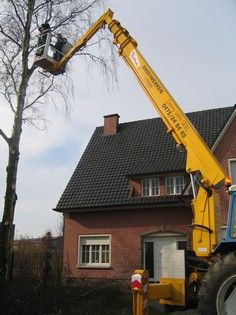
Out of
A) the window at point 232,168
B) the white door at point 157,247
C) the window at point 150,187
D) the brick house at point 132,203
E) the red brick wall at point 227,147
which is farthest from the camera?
the window at point 150,187

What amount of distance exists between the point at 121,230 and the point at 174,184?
3.46m

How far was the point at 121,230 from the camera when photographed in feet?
71.8

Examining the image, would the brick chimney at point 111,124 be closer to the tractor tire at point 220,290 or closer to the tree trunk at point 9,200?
the tree trunk at point 9,200

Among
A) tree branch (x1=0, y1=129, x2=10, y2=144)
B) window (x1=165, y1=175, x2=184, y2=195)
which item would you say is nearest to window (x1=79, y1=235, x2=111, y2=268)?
window (x1=165, y1=175, x2=184, y2=195)

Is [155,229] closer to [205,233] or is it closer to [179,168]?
[179,168]

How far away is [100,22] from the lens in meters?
12.6

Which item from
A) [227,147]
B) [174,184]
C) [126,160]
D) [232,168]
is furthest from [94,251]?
[227,147]

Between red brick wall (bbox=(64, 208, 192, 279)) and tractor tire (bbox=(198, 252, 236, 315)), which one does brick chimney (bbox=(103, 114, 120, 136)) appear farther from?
tractor tire (bbox=(198, 252, 236, 315))

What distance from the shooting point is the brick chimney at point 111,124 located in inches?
1064

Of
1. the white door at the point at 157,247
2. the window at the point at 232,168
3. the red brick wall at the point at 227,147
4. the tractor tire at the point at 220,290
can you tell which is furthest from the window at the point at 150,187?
the tractor tire at the point at 220,290

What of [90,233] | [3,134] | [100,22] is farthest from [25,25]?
Answer: [90,233]

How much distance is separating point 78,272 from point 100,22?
45.0 feet

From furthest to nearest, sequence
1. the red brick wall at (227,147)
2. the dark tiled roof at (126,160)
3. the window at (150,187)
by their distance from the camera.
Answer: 1. the dark tiled roof at (126,160)
2. the window at (150,187)
3. the red brick wall at (227,147)

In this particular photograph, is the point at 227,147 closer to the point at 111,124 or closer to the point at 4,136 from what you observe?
the point at 111,124
